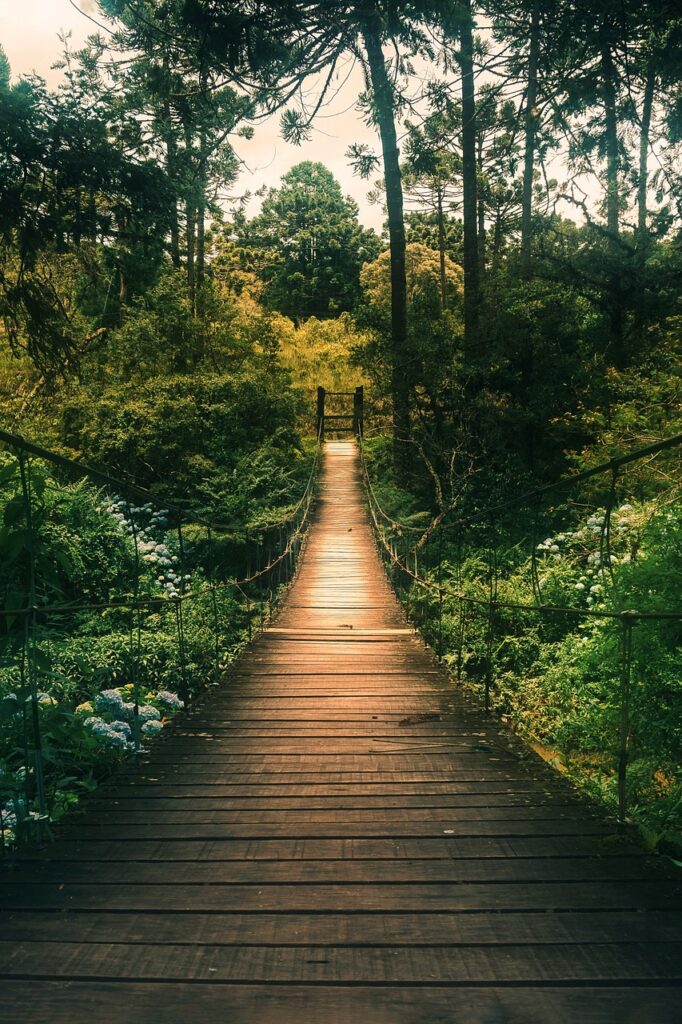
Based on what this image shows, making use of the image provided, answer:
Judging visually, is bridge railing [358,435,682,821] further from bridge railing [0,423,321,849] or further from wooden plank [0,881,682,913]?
bridge railing [0,423,321,849]

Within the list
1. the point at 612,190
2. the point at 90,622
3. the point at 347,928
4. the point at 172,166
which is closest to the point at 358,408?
the point at 612,190

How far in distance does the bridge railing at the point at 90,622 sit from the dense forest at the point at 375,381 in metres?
0.04

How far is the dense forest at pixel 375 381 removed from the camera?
497cm

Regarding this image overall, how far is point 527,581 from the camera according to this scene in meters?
8.61

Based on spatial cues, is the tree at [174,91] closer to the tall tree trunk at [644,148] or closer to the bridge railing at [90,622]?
the bridge railing at [90,622]

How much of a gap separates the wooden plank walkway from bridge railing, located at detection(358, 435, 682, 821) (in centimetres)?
58

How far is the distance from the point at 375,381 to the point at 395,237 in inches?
105

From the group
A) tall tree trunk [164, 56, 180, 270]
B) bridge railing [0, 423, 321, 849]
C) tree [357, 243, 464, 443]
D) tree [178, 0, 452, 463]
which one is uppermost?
tree [178, 0, 452, 463]

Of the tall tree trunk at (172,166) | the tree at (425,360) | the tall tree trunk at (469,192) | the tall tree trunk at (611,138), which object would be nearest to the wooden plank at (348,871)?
the tall tree trunk at (172,166)

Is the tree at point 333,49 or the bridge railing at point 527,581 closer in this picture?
the bridge railing at point 527,581

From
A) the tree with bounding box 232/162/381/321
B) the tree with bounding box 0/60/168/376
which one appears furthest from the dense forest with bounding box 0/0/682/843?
the tree with bounding box 232/162/381/321

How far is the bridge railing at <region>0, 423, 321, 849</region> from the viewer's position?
3.30 metres

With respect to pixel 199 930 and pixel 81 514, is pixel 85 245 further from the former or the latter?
pixel 199 930

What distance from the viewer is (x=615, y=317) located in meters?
13.3
